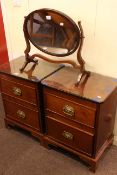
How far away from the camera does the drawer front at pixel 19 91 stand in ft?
5.46

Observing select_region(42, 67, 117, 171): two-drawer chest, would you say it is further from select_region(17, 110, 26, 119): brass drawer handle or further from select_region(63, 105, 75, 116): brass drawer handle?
select_region(17, 110, 26, 119): brass drawer handle

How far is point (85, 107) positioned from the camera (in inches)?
55.6

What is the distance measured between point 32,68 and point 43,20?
0.42 m

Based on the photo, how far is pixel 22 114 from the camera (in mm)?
1863

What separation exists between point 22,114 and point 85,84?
26.7 inches

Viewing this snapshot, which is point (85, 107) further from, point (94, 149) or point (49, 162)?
point (49, 162)

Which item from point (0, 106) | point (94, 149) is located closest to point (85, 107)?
point (94, 149)

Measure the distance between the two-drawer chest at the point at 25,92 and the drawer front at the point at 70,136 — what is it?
12cm

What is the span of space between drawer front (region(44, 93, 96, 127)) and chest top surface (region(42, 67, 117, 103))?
0.08 metres

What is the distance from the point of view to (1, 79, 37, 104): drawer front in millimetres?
1663

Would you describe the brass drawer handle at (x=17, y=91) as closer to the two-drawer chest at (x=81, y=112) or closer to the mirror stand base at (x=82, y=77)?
the two-drawer chest at (x=81, y=112)

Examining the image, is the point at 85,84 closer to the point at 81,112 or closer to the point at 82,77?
the point at 82,77

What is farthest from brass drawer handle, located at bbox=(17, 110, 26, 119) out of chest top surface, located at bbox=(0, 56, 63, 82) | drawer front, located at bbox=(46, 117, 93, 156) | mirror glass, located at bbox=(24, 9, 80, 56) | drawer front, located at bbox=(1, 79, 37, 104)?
mirror glass, located at bbox=(24, 9, 80, 56)

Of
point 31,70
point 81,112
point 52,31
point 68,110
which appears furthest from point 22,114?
point 52,31
